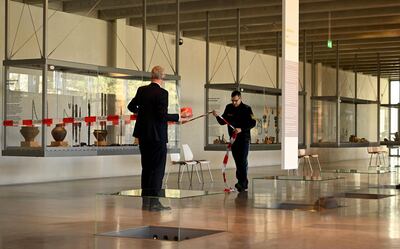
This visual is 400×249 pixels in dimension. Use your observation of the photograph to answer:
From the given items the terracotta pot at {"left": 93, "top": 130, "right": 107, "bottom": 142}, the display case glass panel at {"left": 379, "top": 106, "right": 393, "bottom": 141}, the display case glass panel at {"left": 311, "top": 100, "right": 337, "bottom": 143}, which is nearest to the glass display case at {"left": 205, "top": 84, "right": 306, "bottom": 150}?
the display case glass panel at {"left": 311, "top": 100, "right": 337, "bottom": 143}

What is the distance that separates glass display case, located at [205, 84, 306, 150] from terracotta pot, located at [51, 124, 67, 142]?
4525 millimetres

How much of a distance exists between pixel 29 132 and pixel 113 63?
16.2ft

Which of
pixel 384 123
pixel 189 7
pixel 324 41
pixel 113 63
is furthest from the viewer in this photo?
pixel 384 123

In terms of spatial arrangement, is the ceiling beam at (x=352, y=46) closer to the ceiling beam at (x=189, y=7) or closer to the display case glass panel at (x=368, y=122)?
the display case glass panel at (x=368, y=122)

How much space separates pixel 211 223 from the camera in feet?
20.7

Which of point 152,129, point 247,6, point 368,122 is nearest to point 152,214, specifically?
point 152,129

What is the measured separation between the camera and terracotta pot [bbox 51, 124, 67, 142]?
11.4 meters

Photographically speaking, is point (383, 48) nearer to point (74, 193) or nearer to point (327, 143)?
point (327, 143)

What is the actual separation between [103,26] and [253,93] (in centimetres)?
369

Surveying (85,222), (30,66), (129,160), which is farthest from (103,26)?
(85,222)

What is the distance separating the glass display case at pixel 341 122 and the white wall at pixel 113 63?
2.12m

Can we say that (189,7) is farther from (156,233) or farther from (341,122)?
(156,233)

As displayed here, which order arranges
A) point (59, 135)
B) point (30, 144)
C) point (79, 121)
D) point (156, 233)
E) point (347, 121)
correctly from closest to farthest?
point (156, 233), point (30, 144), point (59, 135), point (79, 121), point (347, 121)

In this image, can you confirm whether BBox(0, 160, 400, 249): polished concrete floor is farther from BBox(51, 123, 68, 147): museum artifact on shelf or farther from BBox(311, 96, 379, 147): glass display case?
BBox(311, 96, 379, 147): glass display case
